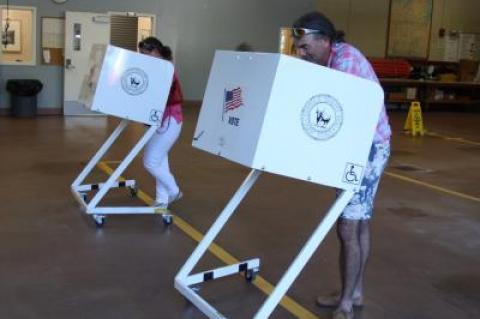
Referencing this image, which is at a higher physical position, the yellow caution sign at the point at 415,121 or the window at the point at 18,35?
the window at the point at 18,35

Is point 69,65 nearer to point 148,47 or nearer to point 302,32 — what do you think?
point 148,47

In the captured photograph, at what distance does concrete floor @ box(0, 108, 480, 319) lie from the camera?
11.9 ft

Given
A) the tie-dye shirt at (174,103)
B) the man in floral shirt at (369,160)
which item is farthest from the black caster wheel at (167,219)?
the man in floral shirt at (369,160)

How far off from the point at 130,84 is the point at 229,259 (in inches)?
65.1

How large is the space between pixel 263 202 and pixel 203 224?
3.32 feet

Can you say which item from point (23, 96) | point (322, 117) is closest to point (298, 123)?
point (322, 117)

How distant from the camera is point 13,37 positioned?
1266 cm

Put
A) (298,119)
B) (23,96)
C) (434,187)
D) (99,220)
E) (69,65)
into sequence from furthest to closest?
1. (69,65)
2. (23,96)
3. (434,187)
4. (99,220)
5. (298,119)

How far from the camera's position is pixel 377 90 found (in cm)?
290

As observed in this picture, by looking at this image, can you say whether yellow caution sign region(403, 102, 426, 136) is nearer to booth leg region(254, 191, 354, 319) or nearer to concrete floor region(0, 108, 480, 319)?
concrete floor region(0, 108, 480, 319)

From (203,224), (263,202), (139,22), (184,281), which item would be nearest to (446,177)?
(263,202)

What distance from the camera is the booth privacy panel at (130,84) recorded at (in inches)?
189

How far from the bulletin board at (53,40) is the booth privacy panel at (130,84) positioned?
A: 26.5 feet

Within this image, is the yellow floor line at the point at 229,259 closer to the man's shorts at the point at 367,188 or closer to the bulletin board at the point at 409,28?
the man's shorts at the point at 367,188
